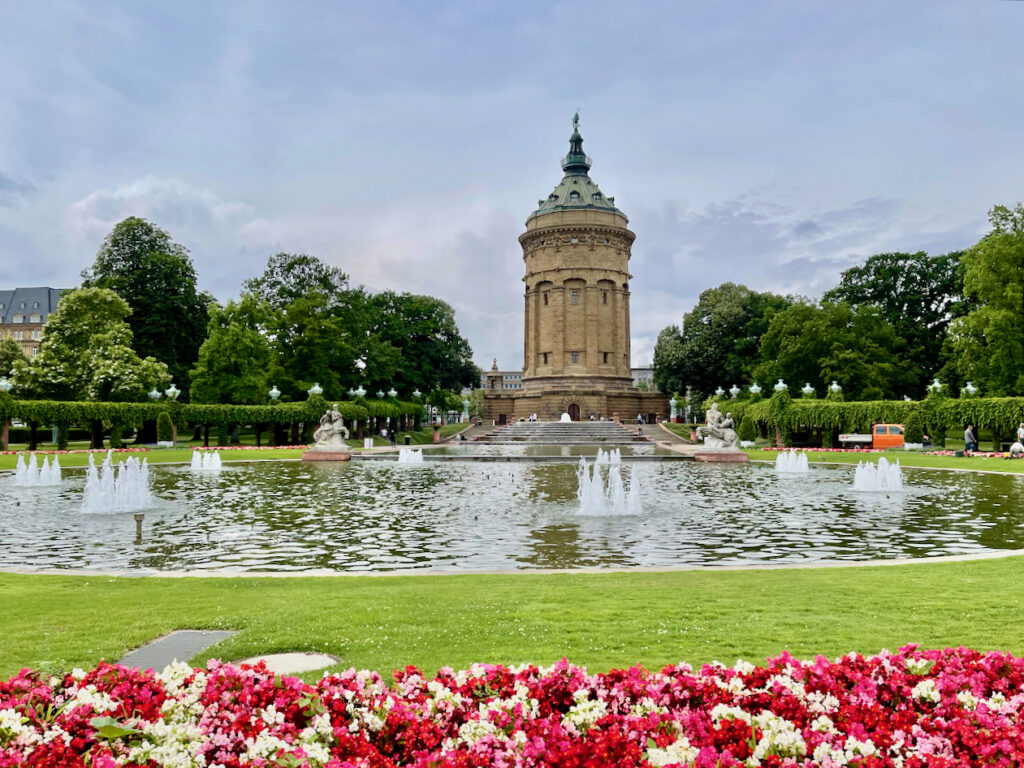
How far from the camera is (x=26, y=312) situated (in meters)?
108

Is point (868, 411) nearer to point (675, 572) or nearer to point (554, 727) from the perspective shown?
point (675, 572)

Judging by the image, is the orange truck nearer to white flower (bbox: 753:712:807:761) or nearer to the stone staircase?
the stone staircase

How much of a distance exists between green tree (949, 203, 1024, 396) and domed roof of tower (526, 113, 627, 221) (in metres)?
45.3

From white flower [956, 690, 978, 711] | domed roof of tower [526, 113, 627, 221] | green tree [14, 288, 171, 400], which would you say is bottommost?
white flower [956, 690, 978, 711]

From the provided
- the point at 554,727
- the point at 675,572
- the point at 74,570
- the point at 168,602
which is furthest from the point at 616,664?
the point at 74,570

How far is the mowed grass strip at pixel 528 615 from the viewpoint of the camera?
6.49 metres

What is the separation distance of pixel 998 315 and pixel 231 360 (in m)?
49.2

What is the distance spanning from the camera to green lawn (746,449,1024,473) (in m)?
30.2

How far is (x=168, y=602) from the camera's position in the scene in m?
8.43

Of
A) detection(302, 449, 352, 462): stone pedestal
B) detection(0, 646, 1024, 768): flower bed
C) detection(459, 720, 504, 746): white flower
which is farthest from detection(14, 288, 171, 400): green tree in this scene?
detection(459, 720, 504, 746): white flower

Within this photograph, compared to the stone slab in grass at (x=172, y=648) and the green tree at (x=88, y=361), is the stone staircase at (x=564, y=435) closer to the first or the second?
the green tree at (x=88, y=361)

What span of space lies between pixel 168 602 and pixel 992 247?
52344 millimetres

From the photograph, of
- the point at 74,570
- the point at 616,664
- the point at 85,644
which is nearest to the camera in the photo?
the point at 616,664

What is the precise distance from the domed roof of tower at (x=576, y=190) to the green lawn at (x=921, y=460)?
51706 mm
